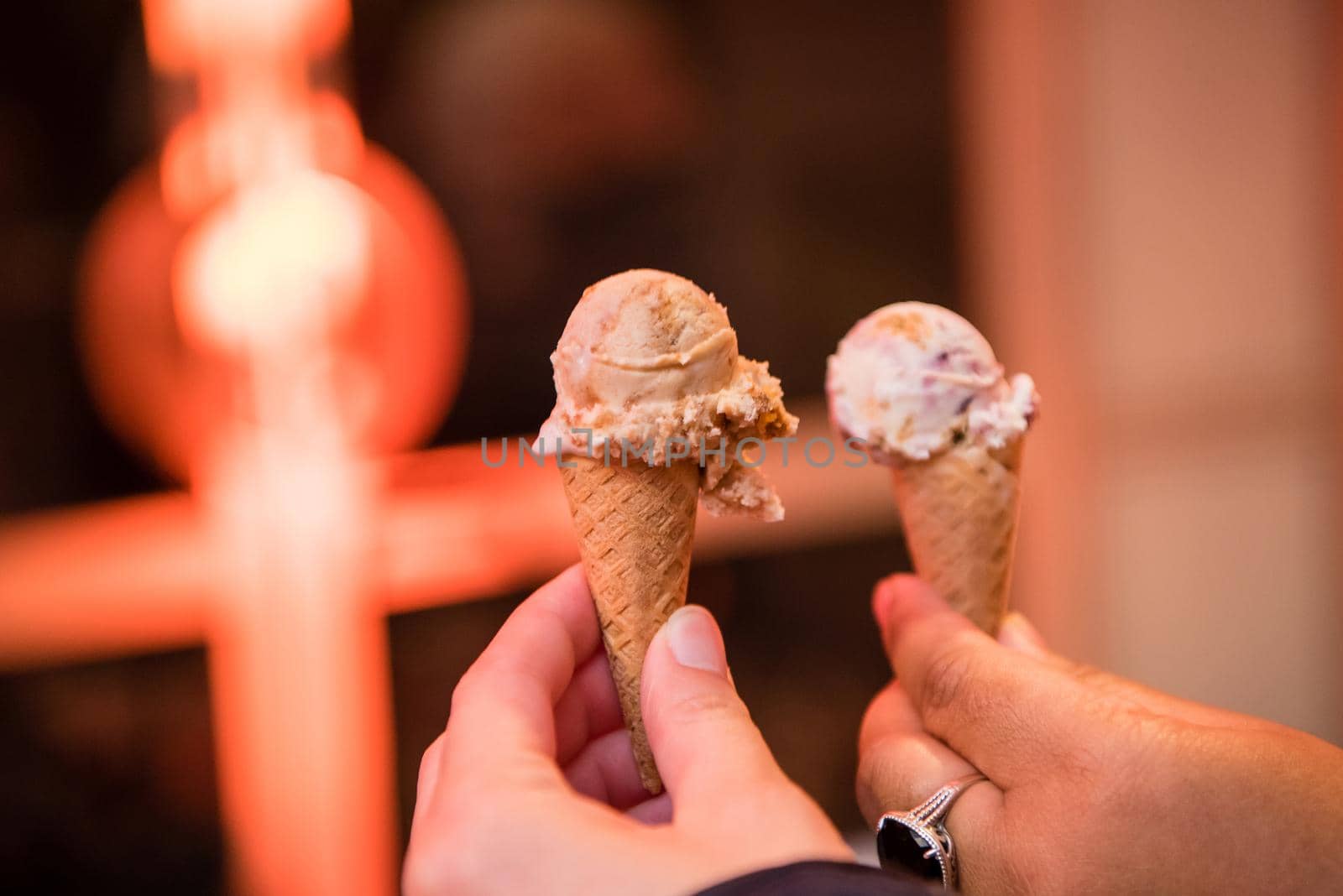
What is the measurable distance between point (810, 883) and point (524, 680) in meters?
0.32

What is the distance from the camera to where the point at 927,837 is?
1018 millimetres

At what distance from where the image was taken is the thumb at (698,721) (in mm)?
688

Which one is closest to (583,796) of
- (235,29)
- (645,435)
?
(645,435)

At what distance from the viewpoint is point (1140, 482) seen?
2717mm

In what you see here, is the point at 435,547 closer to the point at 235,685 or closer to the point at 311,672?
the point at 311,672

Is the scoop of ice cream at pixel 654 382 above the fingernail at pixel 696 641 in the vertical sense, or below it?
above

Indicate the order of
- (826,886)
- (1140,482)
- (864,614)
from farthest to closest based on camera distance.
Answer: (1140,482) → (864,614) → (826,886)

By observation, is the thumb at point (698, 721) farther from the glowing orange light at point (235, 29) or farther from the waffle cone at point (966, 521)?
the glowing orange light at point (235, 29)

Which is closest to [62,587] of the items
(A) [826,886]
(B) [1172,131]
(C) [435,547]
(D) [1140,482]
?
(C) [435,547]

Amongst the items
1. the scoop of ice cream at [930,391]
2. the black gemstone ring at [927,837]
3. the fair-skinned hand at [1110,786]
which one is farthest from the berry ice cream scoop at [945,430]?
the black gemstone ring at [927,837]

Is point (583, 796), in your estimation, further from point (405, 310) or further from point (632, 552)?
point (405, 310)

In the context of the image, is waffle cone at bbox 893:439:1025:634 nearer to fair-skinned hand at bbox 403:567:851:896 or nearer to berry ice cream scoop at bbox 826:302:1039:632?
berry ice cream scoop at bbox 826:302:1039:632

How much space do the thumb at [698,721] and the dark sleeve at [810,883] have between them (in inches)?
3.0

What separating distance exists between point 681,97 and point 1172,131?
1.37 m
